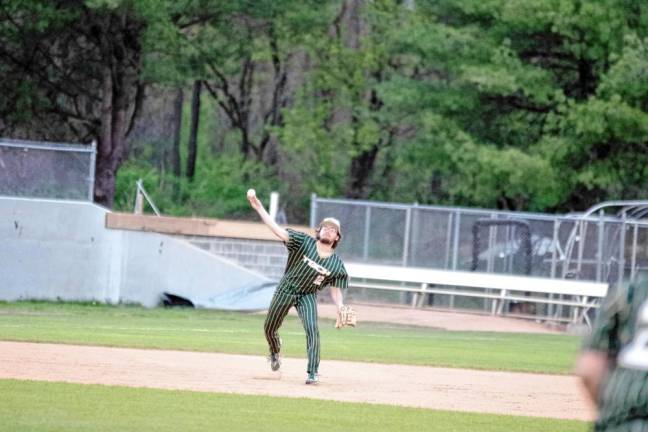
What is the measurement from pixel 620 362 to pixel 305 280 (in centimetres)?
890

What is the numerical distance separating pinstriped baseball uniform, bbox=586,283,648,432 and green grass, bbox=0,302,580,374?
1324 centimetres

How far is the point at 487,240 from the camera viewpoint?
30922mm

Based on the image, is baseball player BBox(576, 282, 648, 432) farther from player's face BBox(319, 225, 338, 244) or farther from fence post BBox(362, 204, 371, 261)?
fence post BBox(362, 204, 371, 261)

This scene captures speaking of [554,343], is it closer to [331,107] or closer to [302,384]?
[302,384]

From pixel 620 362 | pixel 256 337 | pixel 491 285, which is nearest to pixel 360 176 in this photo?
pixel 491 285

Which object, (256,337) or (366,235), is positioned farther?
(366,235)

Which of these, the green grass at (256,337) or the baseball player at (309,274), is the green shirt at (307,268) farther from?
the green grass at (256,337)

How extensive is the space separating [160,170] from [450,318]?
27.8 metres

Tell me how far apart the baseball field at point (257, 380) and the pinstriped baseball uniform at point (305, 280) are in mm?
693

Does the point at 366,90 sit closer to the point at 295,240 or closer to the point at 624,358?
the point at 295,240

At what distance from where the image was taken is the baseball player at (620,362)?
4504mm

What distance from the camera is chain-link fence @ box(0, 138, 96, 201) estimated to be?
27047mm

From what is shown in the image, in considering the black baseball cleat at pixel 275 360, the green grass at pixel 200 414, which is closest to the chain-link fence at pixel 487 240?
the black baseball cleat at pixel 275 360

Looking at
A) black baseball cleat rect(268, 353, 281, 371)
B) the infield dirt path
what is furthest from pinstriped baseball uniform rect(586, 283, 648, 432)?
black baseball cleat rect(268, 353, 281, 371)
